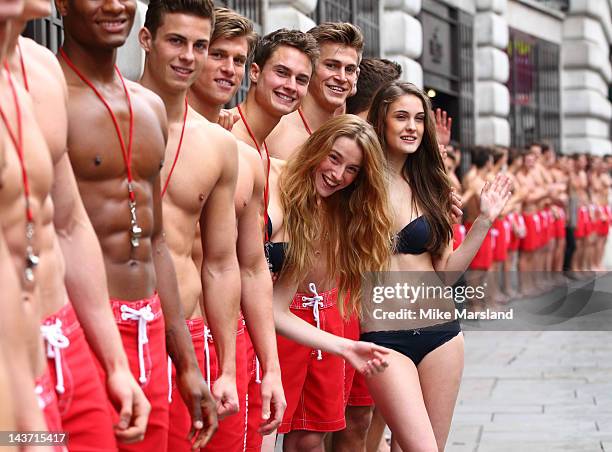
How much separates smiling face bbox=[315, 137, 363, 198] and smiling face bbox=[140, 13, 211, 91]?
1.22m

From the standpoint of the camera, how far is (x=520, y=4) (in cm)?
2631

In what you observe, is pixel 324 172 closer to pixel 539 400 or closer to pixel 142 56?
pixel 142 56

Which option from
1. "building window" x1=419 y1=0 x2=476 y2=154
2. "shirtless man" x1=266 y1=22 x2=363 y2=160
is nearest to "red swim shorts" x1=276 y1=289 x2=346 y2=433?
A: "shirtless man" x1=266 y1=22 x2=363 y2=160

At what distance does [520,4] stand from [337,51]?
19879 millimetres

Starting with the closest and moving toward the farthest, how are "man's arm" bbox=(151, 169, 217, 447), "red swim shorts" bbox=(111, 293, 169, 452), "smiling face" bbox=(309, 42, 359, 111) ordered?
"red swim shorts" bbox=(111, 293, 169, 452), "man's arm" bbox=(151, 169, 217, 447), "smiling face" bbox=(309, 42, 359, 111)

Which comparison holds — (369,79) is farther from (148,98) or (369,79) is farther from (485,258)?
(485,258)

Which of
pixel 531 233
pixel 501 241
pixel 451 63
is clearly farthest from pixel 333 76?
pixel 451 63

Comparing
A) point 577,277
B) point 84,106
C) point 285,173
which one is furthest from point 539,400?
point 577,277

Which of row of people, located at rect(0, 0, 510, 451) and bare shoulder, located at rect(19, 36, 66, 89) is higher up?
bare shoulder, located at rect(19, 36, 66, 89)

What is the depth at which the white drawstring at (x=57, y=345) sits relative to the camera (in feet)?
10.6

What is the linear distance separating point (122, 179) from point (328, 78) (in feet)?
10.1

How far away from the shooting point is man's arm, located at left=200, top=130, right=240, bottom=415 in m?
4.81

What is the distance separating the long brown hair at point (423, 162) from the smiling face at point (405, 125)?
0.10ft

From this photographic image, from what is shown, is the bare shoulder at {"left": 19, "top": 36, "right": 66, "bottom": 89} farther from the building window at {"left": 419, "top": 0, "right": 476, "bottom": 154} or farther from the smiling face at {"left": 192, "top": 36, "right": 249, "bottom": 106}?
the building window at {"left": 419, "top": 0, "right": 476, "bottom": 154}
